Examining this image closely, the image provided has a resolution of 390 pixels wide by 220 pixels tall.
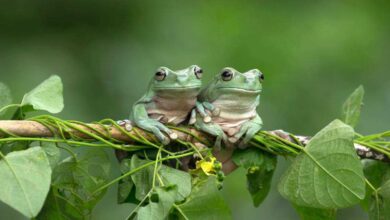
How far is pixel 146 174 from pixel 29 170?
309 mm

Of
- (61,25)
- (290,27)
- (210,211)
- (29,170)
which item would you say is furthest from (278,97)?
(29,170)

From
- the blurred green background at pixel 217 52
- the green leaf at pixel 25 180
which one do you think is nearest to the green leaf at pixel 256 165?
the green leaf at pixel 25 180

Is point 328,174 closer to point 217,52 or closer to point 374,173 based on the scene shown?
point 374,173

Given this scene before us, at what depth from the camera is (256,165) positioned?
1.94 m

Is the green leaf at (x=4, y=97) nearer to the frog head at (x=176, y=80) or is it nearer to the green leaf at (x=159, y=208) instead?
the frog head at (x=176, y=80)

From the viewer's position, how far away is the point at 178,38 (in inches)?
137

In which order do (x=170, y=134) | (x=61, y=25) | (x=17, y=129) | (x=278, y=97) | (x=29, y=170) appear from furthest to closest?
(x=61, y=25) < (x=278, y=97) < (x=170, y=134) < (x=17, y=129) < (x=29, y=170)

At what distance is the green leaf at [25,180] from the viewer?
1.55 meters

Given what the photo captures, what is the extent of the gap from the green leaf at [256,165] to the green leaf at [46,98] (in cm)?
40

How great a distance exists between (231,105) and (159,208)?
0.41 m

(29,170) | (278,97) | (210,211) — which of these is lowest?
(278,97)

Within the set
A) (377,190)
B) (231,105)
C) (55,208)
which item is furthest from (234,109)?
(55,208)

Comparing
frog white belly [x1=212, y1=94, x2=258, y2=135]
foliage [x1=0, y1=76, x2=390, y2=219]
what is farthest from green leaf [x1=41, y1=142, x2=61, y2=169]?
frog white belly [x1=212, y1=94, x2=258, y2=135]

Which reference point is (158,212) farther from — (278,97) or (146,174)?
(278,97)
